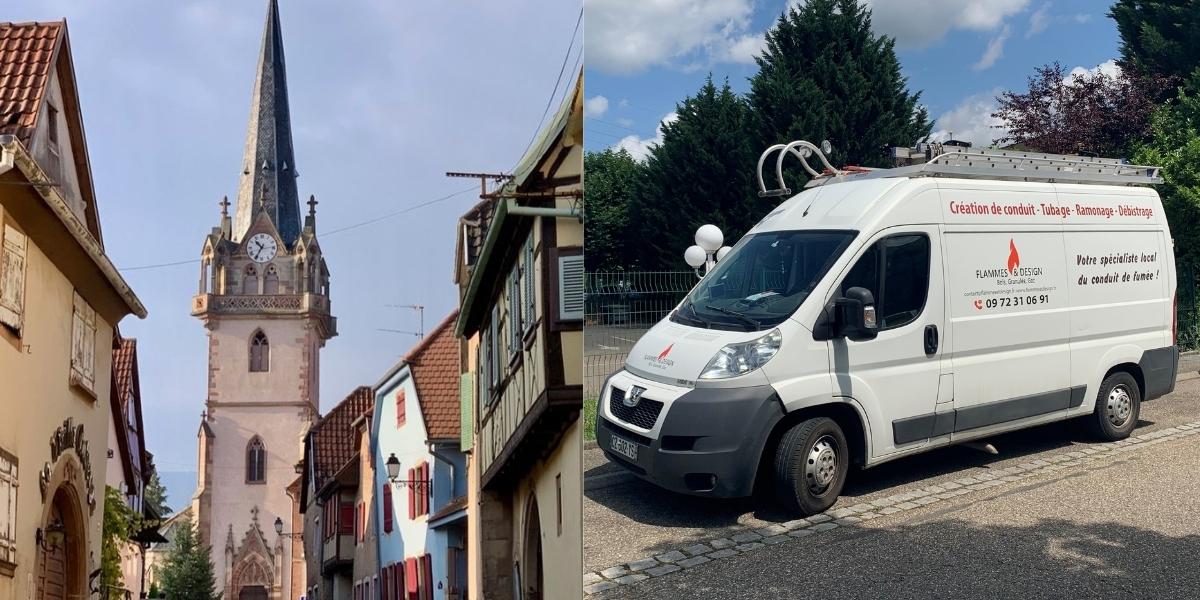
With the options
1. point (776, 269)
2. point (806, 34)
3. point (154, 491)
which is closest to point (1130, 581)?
point (776, 269)

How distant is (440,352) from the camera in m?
0.94

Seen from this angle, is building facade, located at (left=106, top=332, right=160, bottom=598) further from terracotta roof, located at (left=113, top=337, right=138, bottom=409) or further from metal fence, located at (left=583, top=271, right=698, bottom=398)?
metal fence, located at (left=583, top=271, right=698, bottom=398)

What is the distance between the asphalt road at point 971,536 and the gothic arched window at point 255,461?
935 millimetres

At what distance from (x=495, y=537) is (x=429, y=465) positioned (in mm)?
93

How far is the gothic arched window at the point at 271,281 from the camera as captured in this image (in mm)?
978

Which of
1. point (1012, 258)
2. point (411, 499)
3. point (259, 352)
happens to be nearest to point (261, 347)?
point (259, 352)

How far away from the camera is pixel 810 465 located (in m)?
2.04

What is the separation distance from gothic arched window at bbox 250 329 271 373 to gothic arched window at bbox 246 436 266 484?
0.07 meters

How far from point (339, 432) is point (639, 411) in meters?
0.90

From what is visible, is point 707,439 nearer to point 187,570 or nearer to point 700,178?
point 700,178

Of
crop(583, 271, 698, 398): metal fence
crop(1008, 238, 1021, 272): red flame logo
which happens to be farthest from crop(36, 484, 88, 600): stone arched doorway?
crop(1008, 238, 1021, 272): red flame logo

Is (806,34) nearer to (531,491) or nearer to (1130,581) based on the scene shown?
(1130,581)

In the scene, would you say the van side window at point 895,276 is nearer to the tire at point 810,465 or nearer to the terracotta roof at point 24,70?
the tire at point 810,465

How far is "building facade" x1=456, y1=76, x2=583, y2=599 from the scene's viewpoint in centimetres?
88
